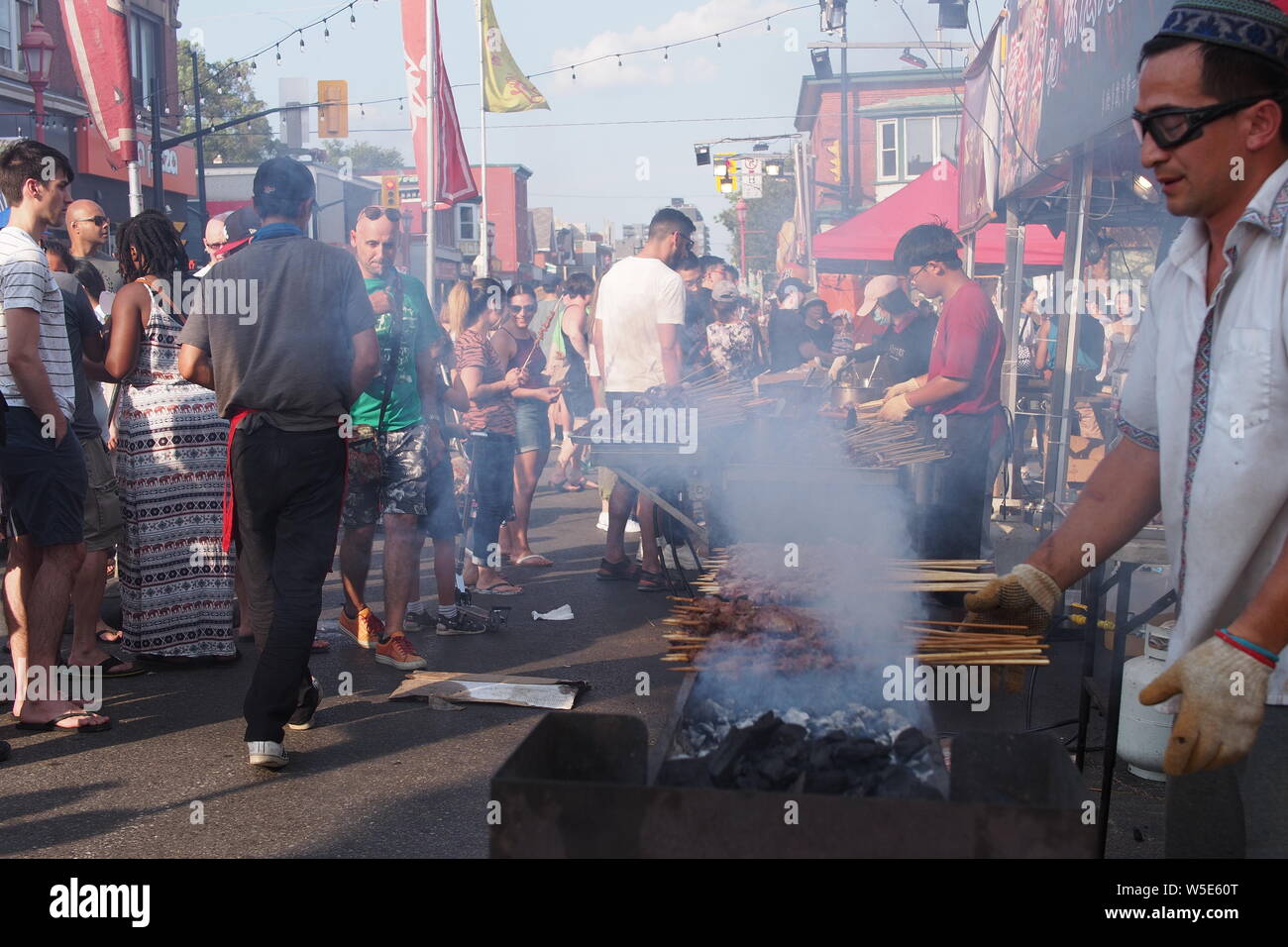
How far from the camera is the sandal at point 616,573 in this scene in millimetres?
8898

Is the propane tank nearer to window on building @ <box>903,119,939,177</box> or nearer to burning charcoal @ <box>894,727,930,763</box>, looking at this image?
burning charcoal @ <box>894,727,930,763</box>

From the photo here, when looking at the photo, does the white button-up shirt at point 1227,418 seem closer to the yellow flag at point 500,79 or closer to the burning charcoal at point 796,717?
the burning charcoal at point 796,717

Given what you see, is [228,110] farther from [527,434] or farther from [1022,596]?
[1022,596]

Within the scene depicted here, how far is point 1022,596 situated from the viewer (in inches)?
110

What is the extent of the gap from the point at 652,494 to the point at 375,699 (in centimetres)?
188

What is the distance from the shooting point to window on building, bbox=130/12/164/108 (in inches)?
1219

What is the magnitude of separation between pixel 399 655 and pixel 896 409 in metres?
3.31

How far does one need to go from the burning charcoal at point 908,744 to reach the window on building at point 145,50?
3279 cm

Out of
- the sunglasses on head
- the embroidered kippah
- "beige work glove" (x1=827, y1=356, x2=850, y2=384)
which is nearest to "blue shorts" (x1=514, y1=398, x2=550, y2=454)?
the sunglasses on head

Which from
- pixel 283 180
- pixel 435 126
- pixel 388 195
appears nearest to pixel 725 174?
pixel 388 195

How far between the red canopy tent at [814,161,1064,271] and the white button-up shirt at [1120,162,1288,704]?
16.5m

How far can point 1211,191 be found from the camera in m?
2.35
